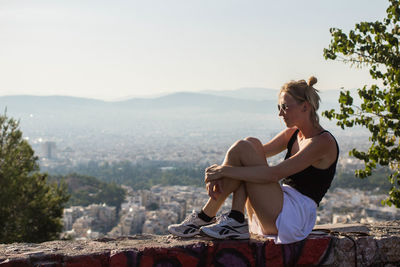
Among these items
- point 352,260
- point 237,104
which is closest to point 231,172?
point 352,260

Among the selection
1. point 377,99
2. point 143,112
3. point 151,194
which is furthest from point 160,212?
point 143,112

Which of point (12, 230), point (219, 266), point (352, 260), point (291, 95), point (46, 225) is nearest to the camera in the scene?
point (219, 266)

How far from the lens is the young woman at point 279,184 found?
7.58 ft

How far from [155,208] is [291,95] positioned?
1244 inches

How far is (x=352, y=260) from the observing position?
2.34 meters

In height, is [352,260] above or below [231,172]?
below

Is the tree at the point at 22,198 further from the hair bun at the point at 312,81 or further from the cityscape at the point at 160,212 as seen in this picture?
the cityscape at the point at 160,212

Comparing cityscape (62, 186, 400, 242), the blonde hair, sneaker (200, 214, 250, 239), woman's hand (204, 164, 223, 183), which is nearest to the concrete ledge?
sneaker (200, 214, 250, 239)

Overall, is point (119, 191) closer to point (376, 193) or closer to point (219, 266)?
point (376, 193)

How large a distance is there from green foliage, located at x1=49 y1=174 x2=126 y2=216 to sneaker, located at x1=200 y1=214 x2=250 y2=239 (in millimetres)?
33160

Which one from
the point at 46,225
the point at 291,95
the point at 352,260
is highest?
the point at 291,95

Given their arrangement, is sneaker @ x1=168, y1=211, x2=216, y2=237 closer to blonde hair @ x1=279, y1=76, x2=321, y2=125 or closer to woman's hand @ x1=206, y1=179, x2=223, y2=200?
woman's hand @ x1=206, y1=179, x2=223, y2=200

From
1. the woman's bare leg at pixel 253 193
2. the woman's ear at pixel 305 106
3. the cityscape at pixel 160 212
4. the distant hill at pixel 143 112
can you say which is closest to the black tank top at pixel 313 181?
the woman's bare leg at pixel 253 193

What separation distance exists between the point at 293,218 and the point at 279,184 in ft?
0.67
